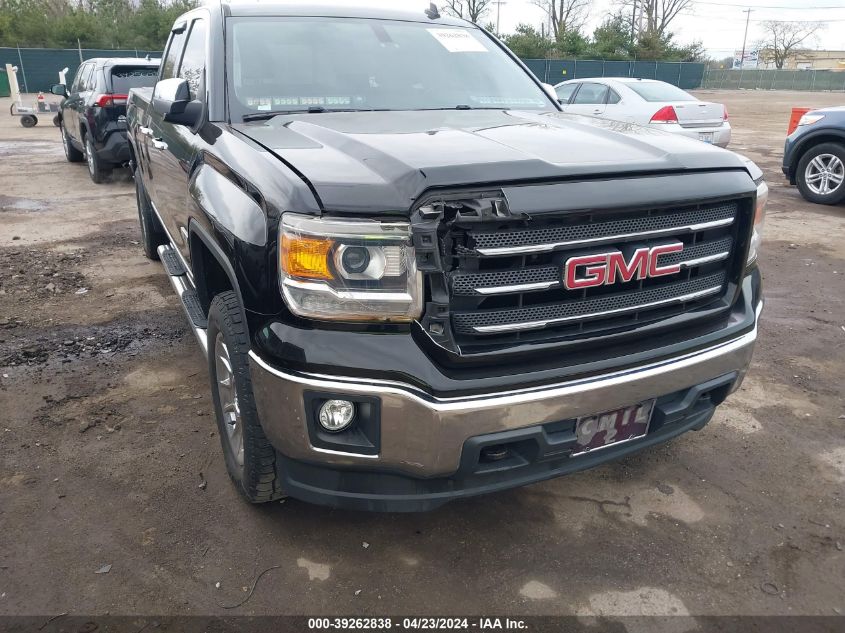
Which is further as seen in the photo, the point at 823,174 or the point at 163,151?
the point at 823,174

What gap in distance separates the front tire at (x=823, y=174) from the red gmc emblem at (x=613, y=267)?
7764mm

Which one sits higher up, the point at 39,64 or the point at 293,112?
the point at 39,64

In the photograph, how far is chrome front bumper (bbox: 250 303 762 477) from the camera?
199 cm

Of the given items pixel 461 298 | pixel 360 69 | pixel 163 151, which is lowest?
pixel 461 298

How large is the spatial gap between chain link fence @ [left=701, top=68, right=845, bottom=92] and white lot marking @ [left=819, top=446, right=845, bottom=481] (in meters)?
57.9

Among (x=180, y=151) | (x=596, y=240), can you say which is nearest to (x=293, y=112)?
(x=180, y=151)

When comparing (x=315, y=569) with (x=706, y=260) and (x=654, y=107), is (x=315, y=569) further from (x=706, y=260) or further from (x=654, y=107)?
(x=654, y=107)

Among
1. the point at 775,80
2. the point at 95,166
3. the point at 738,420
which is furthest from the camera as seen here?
the point at 775,80

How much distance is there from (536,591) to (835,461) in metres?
1.76

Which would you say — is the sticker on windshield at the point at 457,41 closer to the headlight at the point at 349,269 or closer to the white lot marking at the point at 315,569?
the headlight at the point at 349,269

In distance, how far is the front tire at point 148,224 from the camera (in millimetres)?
5566

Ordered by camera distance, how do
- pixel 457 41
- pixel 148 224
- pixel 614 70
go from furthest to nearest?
pixel 614 70 < pixel 148 224 < pixel 457 41

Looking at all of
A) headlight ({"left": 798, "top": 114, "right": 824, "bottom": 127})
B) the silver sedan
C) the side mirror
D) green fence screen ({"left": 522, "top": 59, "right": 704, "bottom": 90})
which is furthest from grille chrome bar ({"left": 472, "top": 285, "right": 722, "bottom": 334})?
green fence screen ({"left": 522, "top": 59, "right": 704, "bottom": 90})

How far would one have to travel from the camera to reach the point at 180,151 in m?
3.41
